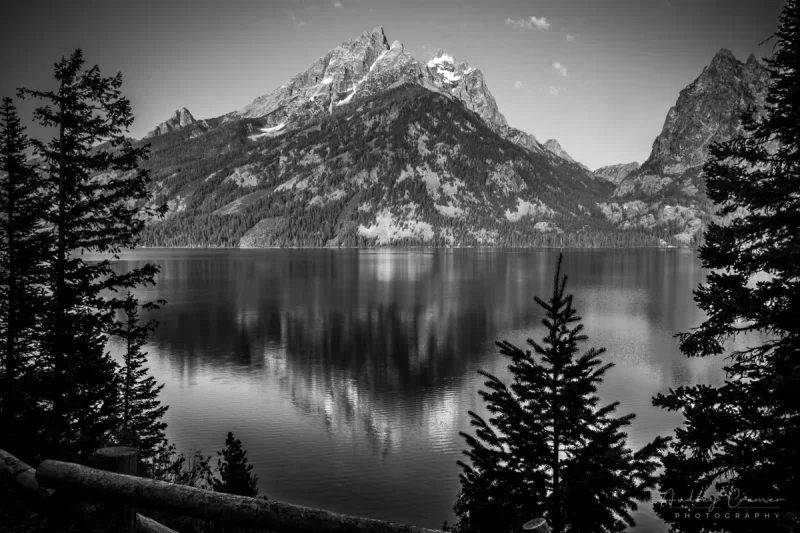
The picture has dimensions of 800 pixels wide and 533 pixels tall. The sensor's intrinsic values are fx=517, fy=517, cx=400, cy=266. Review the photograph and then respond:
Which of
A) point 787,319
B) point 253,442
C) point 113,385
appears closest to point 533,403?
point 787,319

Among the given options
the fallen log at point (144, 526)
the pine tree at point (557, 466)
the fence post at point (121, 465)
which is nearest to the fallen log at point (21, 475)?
the fallen log at point (144, 526)

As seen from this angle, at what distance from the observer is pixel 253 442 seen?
34.5 m

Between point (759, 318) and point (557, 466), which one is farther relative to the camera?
point (557, 466)

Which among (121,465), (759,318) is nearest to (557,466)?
(759,318)

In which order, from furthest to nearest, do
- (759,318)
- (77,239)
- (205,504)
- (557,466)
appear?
(77,239) < (557,466) < (759,318) < (205,504)

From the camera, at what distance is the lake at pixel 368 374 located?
29.9 m

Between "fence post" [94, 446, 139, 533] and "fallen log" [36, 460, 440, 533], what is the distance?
5.2 inches

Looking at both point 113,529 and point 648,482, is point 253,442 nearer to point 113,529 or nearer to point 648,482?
point 648,482

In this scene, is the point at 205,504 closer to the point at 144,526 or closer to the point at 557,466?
the point at 144,526

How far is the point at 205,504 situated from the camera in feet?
19.0

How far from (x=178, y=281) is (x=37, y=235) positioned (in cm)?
12025

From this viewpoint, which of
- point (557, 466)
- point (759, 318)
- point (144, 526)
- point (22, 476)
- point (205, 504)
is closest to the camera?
point (205, 504)

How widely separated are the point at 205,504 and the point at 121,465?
1.38 metres

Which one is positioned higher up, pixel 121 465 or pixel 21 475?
pixel 121 465
